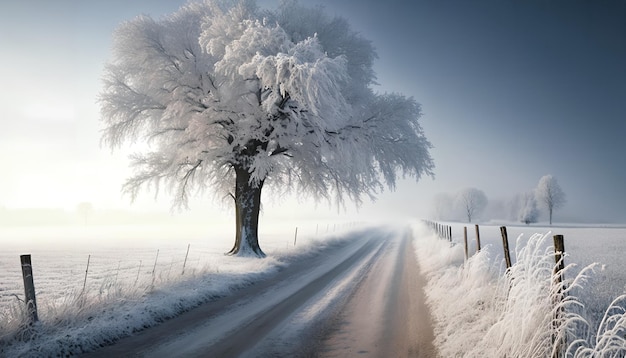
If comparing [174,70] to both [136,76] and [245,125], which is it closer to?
[136,76]

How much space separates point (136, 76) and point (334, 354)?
598 inches

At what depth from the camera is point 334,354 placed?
4945mm

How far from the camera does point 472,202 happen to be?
9775cm

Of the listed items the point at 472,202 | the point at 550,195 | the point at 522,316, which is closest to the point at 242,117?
the point at 522,316

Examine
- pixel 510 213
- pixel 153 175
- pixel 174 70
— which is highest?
pixel 174 70

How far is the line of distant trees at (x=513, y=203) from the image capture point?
255 ft

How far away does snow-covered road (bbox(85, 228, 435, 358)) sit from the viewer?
16.8ft

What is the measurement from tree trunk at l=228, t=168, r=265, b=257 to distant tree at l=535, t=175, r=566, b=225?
8549 centimetres

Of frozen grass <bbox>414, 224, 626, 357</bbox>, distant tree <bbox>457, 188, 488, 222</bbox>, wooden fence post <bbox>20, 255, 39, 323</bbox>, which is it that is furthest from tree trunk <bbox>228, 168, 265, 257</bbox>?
distant tree <bbox>457, 188, 488, 222</bbox>

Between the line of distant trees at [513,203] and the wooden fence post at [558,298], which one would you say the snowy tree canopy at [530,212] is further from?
the wooden fence post at [558,298]

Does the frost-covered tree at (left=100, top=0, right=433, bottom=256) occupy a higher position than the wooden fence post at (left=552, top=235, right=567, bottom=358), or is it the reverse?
the frost-covered tree at (left=100, top=0, right=433, bottom=256)

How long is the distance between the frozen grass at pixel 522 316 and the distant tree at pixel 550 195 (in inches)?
3416

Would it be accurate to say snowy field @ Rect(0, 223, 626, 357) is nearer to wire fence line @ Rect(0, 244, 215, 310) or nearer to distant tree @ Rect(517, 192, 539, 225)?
wire fence line @ Rect(0, 244, 215, 310)

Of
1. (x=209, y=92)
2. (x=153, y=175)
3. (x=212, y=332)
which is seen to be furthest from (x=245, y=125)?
(x=212, y=332)
